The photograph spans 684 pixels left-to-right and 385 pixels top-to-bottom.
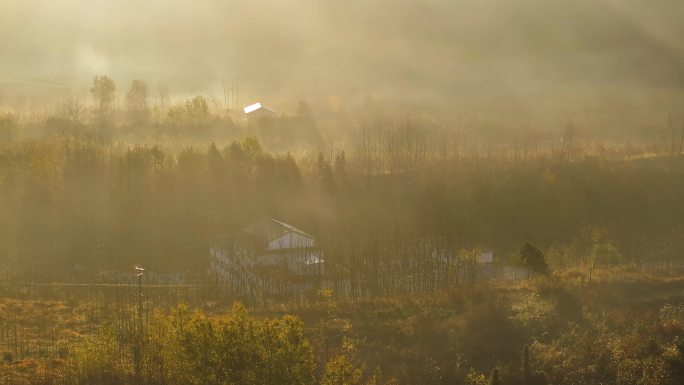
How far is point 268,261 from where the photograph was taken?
31359 millimetres

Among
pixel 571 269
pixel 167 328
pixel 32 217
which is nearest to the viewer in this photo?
pixel 167 328

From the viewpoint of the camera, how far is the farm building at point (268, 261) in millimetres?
29391

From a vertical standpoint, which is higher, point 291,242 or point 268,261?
point 291,242

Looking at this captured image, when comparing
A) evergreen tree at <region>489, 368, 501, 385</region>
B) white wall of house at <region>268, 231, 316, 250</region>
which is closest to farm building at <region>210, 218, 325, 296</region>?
white wall of house at <region>268, 231, 316, 250</region>

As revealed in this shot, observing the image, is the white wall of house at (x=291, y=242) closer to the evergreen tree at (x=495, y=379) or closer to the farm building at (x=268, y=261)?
the farm building at (x=268, y=261)

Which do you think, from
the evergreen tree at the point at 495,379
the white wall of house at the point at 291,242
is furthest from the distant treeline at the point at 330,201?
the evergreen tree at the point at 495,379

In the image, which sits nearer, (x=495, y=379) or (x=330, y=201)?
(x=495, y=379)

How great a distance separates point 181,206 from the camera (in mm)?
41906

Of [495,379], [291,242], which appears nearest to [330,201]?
[291,242]

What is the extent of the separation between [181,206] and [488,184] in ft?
59.6

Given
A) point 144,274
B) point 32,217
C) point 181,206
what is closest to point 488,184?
point 181,206

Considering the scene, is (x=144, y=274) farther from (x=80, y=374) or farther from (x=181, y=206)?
(x=80, y=374)

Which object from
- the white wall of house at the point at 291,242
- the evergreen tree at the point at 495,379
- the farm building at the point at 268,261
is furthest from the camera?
the white wall of house at the point at 291,242

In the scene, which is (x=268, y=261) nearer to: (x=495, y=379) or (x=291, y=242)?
(x=291, y=242)
